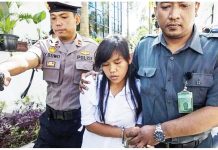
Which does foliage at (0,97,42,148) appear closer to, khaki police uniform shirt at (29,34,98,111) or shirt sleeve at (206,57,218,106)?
khaki police uniform shirt at (29,34,98,111)

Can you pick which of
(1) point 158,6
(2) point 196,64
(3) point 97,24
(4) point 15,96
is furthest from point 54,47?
(3) point 97,24

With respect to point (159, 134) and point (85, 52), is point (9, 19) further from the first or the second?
point (159, 134)

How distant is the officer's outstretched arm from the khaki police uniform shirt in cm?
8

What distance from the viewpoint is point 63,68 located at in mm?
2555

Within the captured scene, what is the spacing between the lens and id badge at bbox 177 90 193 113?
5.99 ft

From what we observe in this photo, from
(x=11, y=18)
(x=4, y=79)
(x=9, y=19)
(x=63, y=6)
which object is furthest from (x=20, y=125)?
(x=4, y=79)

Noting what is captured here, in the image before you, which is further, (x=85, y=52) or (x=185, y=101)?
(x=85, y=52)

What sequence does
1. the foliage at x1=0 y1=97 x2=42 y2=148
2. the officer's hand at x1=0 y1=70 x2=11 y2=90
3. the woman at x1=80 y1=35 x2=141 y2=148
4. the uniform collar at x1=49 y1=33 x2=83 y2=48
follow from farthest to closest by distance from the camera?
the foliage at x1=0 y1=97 x2=42 y2=148 → the uniform collar at x1=49 y1=33 x2=83 y2=48 → the woman at x1=80 y1=35 x2=141 y2=148 → the officer's hand at x1=0 y1=70 x2=11 y2=90

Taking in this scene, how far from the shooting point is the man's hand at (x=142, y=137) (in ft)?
6.08

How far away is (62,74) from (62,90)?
0.12m

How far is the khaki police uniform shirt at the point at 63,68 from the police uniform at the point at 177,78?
664mm

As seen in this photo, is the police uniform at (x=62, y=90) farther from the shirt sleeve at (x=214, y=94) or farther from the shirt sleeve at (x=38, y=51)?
the shirt sleeve at (x=214, y=94)

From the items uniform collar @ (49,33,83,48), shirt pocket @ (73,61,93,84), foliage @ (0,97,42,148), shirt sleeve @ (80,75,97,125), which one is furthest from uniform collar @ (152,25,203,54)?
foliage @ (0,97,42,148)

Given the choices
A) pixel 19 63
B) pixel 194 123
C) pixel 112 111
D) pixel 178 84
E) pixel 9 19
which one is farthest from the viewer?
pixel 9 19
